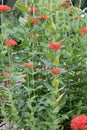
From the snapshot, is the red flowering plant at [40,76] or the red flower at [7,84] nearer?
the red flowering plant at [40,76]

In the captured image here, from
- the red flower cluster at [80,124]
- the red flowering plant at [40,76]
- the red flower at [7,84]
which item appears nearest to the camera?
the red flower cluster at [80,124]

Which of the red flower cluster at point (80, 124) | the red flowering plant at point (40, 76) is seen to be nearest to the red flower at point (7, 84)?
the red flowering plant at point (40, 76)

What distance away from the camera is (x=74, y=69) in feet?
8.79

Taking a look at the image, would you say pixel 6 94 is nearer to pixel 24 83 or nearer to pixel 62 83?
pixel 24 83

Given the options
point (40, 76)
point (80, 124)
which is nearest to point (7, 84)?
point (40, 76)

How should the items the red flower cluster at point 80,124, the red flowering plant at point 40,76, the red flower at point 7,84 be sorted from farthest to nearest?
the red flower at point 7,84
the red flowering plant at point 40,76
the red flower cluster at point 80,124

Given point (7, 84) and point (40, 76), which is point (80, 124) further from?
point (7, 84)

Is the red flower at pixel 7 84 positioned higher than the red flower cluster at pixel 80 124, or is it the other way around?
the red flower cluster at pixel 80 124

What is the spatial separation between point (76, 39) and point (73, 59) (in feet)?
0.67

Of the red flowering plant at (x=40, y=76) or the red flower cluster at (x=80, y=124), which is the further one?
the red flowering plant at (x=40, y=76)

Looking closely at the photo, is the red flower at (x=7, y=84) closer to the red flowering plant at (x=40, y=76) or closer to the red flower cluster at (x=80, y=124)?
the red flowering plant at (x=40, y=76)

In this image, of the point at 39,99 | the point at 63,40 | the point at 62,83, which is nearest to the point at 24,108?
the point at 39,99

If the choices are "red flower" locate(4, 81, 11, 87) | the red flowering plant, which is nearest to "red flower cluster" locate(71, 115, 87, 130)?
the red flowering plant

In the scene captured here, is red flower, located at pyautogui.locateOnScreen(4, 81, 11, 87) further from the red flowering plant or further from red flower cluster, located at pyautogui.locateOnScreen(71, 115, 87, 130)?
red flower cluster, located at pyautogui.locateOnScreen(71, 115, 87, 130)
